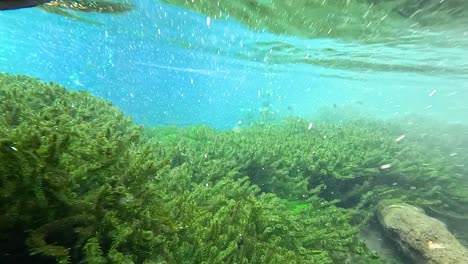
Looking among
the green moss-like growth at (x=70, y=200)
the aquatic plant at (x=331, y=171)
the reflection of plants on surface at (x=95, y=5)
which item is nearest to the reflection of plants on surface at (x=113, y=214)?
the green moss-like growth at (x=70, y=200)

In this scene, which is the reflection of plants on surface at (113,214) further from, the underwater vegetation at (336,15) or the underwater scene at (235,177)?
the underwater vegetation at (336,15)

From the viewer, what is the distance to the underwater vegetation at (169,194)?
2.38 metres

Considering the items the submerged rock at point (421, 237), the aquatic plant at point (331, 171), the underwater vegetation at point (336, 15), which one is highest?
the underwater vegetation at point (336, 15)

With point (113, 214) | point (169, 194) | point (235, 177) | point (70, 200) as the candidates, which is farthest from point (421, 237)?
point (70, 200)

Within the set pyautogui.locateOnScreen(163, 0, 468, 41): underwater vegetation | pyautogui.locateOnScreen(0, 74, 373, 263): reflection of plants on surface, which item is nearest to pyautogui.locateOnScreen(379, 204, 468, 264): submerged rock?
pyautogui.locateOnScreen(0, 74, 373, 263): reflection of plants on surface

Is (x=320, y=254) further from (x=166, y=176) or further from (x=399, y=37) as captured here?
(x=399, y=37)

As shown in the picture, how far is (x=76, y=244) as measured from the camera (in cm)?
253

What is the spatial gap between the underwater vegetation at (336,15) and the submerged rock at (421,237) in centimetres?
999

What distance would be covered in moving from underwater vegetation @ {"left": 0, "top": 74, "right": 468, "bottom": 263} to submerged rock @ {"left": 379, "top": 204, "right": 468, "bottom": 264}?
0.78m

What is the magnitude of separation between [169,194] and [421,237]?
5.32m

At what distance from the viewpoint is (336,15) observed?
630 inches

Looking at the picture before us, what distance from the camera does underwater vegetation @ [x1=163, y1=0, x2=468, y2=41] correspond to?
1348cm

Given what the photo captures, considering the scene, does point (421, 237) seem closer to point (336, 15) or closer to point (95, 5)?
point (336, 15)

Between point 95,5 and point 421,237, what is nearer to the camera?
point 421,237
